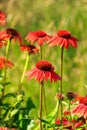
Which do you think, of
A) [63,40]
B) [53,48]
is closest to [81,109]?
[63,40]

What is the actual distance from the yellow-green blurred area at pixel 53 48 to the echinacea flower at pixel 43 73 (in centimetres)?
126

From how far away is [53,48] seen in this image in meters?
4.91

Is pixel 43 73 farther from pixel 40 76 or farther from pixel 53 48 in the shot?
pixel 53 48

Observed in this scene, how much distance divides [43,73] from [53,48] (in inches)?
132

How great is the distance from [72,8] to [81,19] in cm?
66

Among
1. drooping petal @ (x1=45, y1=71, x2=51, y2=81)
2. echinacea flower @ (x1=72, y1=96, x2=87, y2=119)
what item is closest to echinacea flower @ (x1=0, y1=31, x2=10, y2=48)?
Answer: drooping petal @ (x1=45, y1=71, x2=51, y2=81)

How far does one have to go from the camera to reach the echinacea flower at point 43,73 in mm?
1521

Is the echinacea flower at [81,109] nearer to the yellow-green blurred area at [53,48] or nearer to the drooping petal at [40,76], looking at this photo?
the drooping petal at [40,76]

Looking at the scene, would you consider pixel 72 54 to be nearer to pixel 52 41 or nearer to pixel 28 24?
pixel 28 24

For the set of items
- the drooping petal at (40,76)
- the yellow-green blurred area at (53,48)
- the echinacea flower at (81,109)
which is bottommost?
the echinacea flower at (81,109)

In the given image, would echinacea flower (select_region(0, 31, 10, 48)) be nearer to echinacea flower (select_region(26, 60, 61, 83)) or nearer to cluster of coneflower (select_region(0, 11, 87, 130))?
cluster of coneflower (select_region(0, 11, 87, 130))

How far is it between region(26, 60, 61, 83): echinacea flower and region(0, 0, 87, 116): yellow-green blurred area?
1.26m

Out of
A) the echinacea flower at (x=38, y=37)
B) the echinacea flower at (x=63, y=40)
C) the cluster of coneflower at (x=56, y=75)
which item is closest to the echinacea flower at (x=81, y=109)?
the cluster of coneflower at (x=56, y=75)

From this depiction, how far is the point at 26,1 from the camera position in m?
6.38
